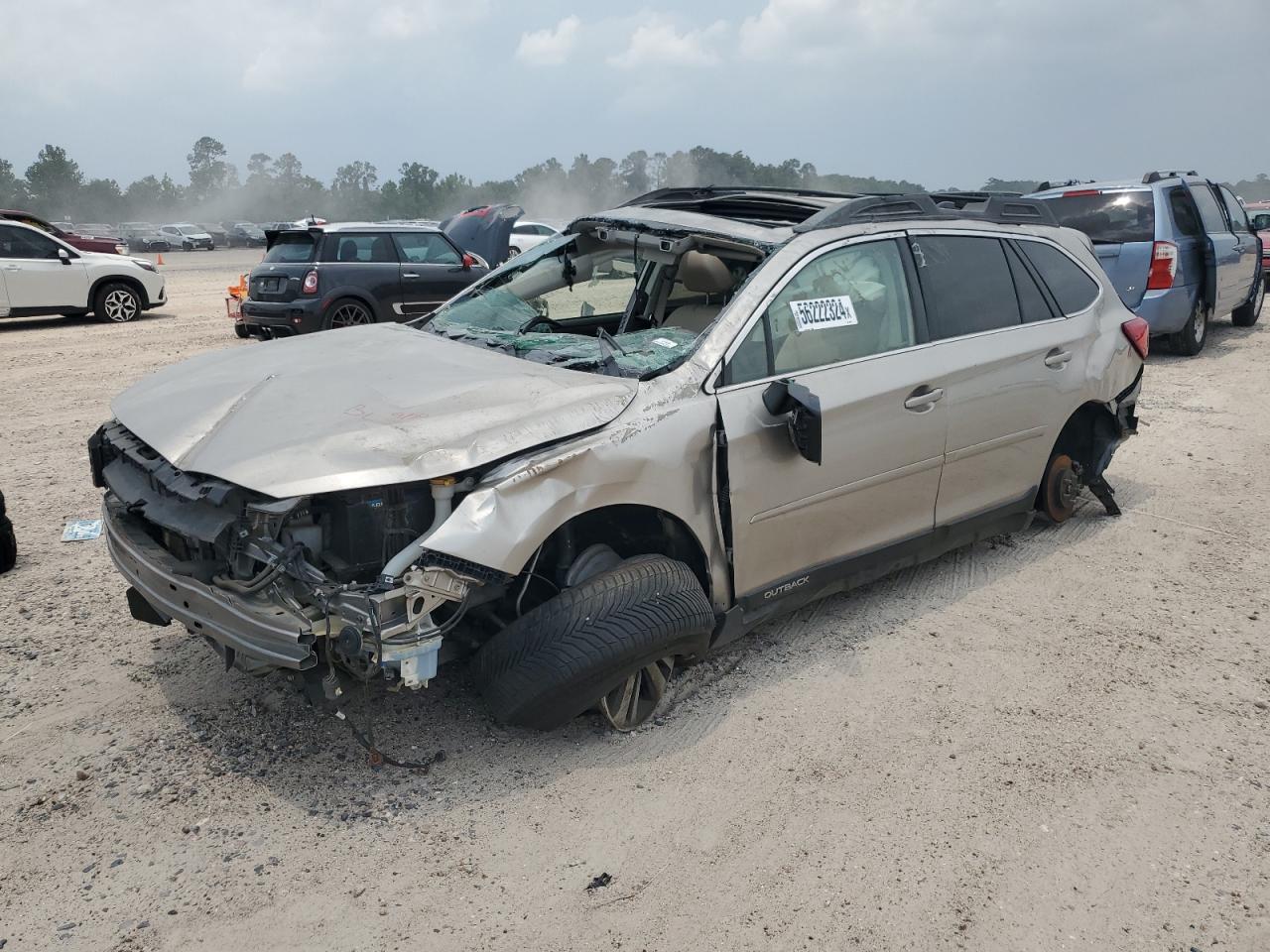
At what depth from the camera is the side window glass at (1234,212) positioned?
38.5 ft

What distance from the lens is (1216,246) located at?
10633mm

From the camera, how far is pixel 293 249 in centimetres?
1231

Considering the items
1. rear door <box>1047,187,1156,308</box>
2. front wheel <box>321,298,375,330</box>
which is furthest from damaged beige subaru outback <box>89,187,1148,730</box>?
front wheel <box>321,298,375,330</box>

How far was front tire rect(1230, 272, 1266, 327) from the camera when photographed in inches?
511

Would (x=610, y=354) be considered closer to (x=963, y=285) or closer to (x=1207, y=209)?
(x=963, y=285)

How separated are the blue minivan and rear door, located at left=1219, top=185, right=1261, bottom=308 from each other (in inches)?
11.7

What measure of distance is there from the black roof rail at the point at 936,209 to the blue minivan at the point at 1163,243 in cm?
545

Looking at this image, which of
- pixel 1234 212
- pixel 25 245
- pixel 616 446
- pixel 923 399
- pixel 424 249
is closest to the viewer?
pixel 616 446

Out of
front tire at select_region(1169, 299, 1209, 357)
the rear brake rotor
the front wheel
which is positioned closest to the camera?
the rear brake rotor

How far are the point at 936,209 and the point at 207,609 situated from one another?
354 centimetres

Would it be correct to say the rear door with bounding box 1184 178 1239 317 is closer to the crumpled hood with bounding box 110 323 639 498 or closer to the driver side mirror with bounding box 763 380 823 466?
the driver side mirror with bounding box 763 380 823 466

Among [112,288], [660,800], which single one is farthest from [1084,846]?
[112,288]

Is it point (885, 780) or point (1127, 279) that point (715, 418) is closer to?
point (885, 780)

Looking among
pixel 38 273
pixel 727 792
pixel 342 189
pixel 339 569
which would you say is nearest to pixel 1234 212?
pixel 727 792
